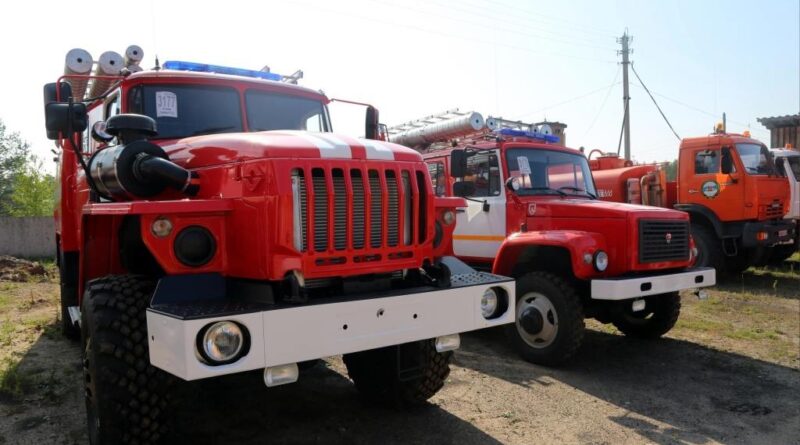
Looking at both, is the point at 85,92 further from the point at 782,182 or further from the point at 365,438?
the point at 782,182

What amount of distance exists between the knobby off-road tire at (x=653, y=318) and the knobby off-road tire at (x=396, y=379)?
286 centimetres

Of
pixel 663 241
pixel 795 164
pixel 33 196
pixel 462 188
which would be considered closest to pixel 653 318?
pixel 663 241

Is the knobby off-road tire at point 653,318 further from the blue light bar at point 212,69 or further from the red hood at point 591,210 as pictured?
the blue light bar at point 212,69

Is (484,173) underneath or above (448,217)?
above

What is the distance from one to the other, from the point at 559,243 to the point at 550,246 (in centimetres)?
31

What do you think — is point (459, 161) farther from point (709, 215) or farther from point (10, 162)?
point (10, 162)

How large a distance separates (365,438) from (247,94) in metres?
2.58

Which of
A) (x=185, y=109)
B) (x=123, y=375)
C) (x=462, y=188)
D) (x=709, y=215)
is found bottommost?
(x=123, y=375)

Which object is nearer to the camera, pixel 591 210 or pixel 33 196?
pixel 591 210

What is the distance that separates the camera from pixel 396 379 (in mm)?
3949

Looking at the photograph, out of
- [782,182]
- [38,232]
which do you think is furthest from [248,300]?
[38,232]

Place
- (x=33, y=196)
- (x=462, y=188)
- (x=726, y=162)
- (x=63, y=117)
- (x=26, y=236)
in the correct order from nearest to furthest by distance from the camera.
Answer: (x=63, y=117) → (x=462, y=188) → (x=726, y=162) → (x=26, y=236) → (x=33, y=196)

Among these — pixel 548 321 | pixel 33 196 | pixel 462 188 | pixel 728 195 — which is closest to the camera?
pixel 548 321

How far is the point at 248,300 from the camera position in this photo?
2.99 m
